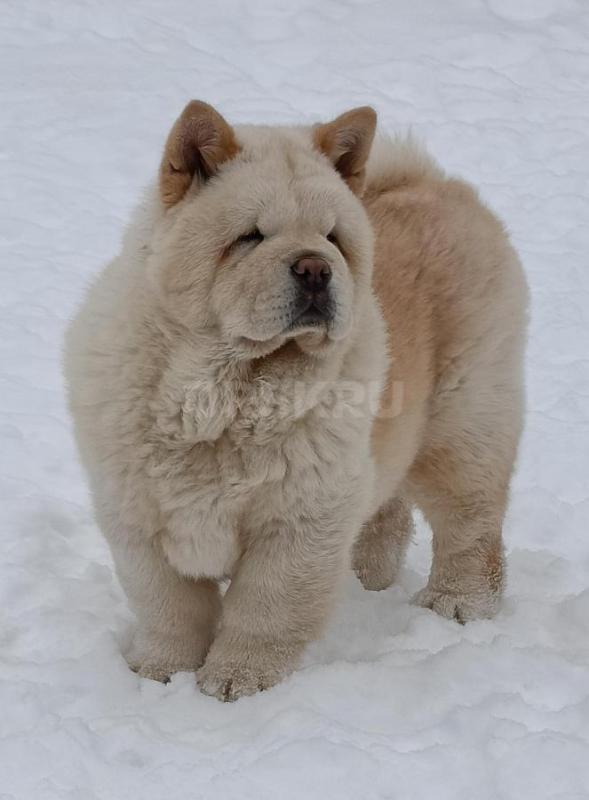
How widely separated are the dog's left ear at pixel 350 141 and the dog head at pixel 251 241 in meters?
0.14

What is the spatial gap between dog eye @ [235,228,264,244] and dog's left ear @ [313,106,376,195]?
0.46 m

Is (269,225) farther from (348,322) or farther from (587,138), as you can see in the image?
(587,138)

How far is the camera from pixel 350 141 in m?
3.61

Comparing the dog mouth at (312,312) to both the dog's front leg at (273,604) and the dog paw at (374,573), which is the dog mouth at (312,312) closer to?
the dog's front leg at (273,604)

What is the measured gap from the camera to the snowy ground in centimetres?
305

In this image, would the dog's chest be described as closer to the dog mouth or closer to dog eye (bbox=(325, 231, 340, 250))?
the dog mouth

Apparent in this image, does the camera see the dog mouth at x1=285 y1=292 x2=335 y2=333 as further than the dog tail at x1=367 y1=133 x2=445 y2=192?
No

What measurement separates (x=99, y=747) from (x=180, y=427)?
3.05 feet

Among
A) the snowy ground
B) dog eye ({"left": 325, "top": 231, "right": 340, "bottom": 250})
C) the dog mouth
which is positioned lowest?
the snowy ground

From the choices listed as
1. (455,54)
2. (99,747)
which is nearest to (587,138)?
(455,54)

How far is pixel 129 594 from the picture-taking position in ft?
11.9

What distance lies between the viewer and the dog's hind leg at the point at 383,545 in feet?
14.9

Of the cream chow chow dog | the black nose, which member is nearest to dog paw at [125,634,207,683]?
the cream chow chow dog

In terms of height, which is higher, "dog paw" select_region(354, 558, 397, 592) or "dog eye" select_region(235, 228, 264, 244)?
"dog eye" select_region(235, 228, 264, 244)
